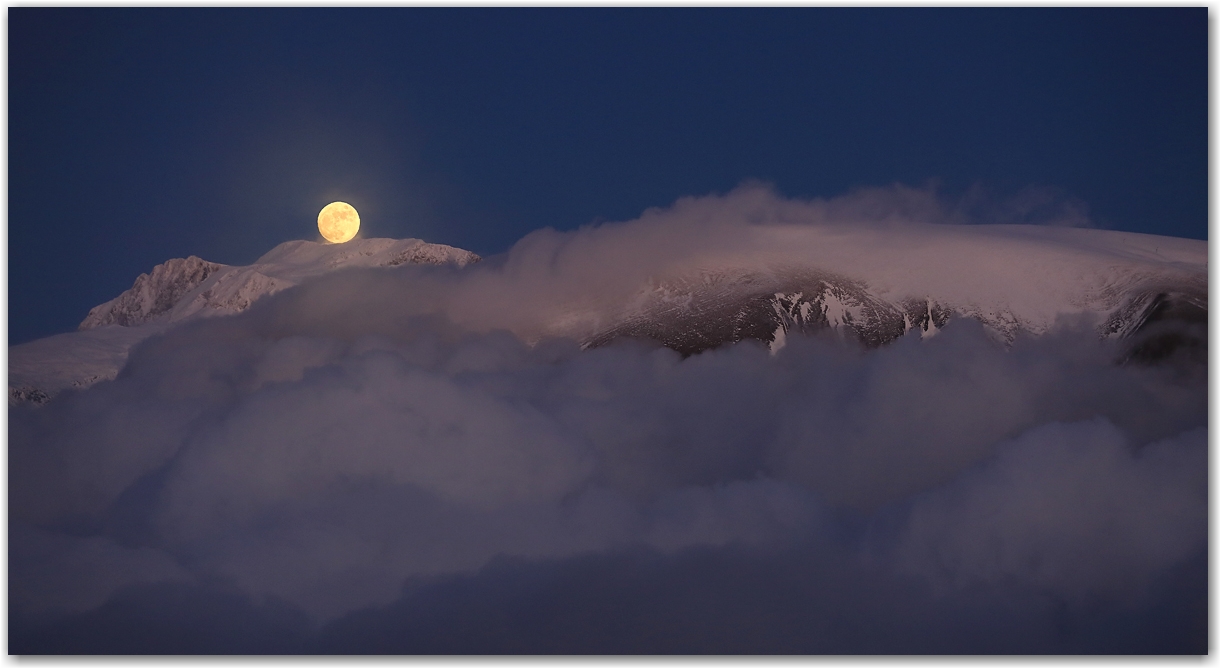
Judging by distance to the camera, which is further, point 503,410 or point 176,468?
point 503,410

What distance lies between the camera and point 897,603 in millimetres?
174125

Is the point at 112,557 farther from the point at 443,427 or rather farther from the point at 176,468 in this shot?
the point at 443,427

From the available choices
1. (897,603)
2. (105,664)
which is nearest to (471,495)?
(897,603)

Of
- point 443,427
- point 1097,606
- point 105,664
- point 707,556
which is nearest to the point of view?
point 105,664

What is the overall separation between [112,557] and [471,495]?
68.4 metres

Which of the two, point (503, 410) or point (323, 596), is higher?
point (503, 410)

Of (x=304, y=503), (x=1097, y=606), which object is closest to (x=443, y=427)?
(x=304, y=503)

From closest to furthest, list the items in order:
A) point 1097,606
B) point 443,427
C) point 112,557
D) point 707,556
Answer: point 1097,606
point 112,557
point 443,427
point 707,556

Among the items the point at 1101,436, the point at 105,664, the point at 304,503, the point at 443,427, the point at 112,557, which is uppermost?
the point at 1101,436

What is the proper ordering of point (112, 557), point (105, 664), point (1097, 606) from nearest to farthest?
point (105, 664)
point (1097, 606)
point (112, 557)

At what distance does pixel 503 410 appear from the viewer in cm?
18438

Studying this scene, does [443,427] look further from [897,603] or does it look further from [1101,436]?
[1101,436]

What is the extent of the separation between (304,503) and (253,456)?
1308cm

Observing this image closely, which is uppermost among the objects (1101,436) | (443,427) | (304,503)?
(1101,436)
